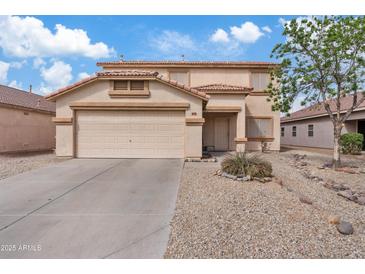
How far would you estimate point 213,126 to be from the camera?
15.3 m

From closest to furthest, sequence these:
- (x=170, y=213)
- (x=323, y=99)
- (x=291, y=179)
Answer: (x=170, y=213) < (x=291, y=179) < (x=323, y=99)

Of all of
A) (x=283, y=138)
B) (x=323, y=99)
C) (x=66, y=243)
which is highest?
(x=323, y=99)

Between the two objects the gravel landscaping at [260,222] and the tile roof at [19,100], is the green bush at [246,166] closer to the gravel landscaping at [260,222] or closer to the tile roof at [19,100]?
the gravel landscaping at [260,222]

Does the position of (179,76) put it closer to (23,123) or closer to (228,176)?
(228,176)

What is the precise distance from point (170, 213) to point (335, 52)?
8878 millimetres

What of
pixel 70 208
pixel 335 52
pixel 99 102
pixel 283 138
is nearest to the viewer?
pixel 70 208

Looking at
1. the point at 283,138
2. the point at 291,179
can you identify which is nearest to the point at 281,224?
the point at 291,179

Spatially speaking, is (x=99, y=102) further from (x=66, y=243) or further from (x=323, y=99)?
(x=323, y=99)

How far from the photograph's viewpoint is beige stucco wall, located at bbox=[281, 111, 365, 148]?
17047 millimetres

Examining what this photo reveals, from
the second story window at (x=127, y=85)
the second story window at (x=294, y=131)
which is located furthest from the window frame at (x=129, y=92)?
the second story window at (x=294, y=131)

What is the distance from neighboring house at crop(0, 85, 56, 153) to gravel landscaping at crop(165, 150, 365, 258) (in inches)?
532

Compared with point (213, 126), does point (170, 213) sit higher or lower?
lower

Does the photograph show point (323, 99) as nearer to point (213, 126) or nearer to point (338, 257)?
point (213, 126)

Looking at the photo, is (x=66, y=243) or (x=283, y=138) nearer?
(x=66, y=243)
